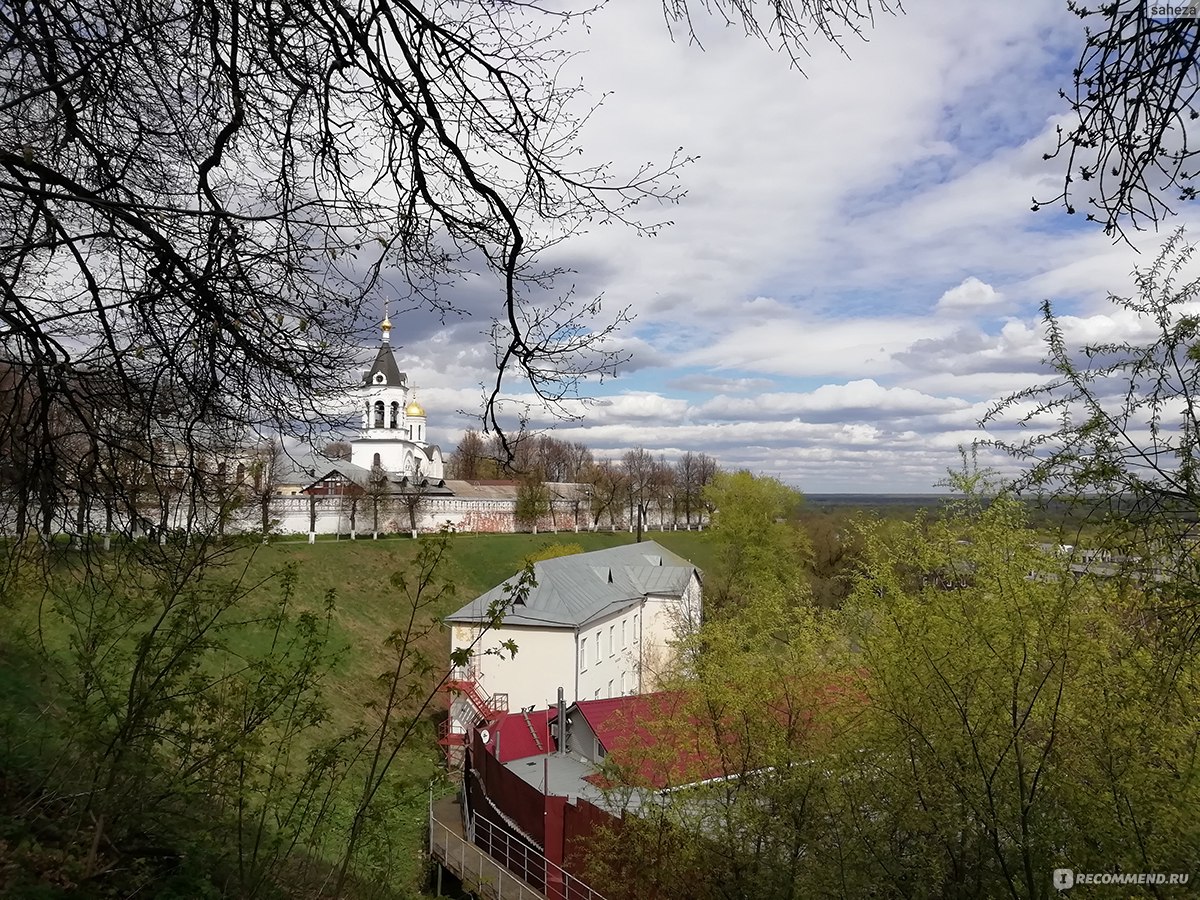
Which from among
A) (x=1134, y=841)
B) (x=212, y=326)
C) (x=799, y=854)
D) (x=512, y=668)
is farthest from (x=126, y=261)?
(x=512, y=668)

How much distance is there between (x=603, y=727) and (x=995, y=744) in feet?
27.6

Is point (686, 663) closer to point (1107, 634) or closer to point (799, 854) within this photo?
point (799, 854)

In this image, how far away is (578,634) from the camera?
71.4 ft

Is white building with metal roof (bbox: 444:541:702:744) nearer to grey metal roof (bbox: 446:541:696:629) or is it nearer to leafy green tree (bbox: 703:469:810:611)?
grey metal roof (bbox: 446:541:696:629)

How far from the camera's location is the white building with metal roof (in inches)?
824

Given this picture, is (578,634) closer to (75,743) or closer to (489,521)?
(75,743)

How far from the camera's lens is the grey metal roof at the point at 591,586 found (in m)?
21.9

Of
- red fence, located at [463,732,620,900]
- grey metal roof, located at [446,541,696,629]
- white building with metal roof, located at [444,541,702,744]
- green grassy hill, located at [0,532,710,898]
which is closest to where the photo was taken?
green grassy hill, located at [0,532,710,898]

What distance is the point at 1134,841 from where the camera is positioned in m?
4.11

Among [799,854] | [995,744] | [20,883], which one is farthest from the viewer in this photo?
[799,854]

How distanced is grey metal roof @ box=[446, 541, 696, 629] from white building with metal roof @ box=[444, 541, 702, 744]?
4 cm

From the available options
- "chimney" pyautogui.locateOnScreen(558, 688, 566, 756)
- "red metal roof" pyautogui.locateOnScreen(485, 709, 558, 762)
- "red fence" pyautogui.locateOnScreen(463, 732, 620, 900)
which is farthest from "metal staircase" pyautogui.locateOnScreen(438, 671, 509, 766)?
"chimney" pyautogui.locateOnScreen(558, 688, 566, 756)

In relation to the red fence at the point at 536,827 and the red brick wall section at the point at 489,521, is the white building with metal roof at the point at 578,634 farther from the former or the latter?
the red brick wall section at the point at 489,521

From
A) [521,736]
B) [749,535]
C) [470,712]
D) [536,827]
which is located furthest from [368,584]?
[536,827]
